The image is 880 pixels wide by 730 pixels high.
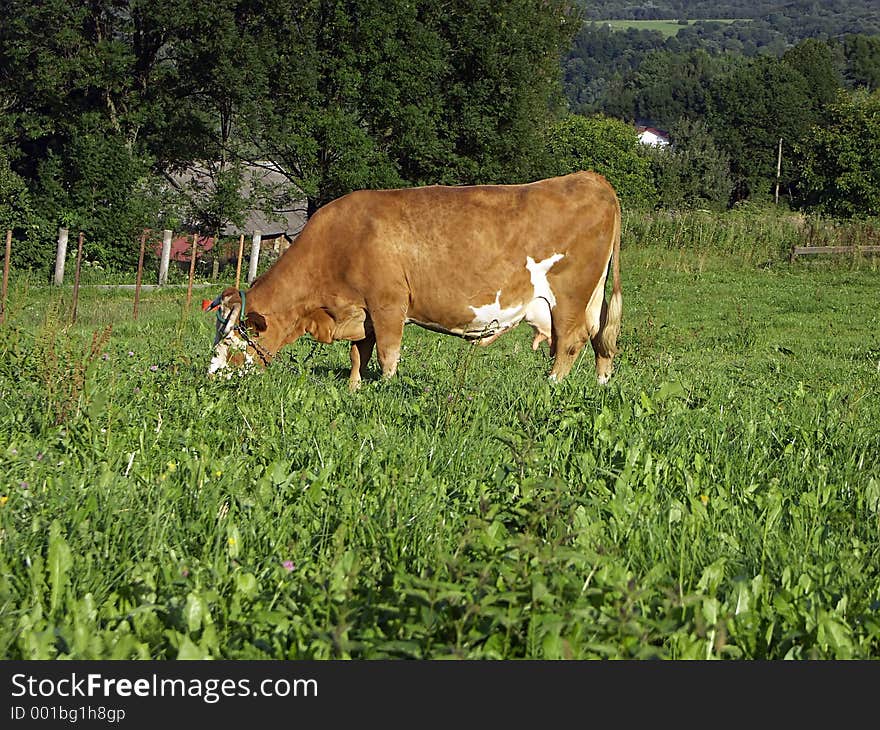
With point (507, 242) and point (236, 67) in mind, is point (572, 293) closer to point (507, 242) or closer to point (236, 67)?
point (507, 242)

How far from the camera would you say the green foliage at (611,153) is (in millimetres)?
74625

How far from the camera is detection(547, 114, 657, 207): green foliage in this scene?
74625 mm

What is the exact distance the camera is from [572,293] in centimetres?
884

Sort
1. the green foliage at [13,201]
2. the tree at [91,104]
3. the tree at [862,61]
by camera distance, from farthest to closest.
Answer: the tree at [862,61]
the green foliage at [13,201]
the tree at [91,104]

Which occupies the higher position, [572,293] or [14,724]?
[572,293]

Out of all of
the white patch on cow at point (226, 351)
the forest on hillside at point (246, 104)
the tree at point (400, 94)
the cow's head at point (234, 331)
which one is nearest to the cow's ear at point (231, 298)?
the cow's head at point (234, 331)

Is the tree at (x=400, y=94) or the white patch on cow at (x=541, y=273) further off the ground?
the tree at (x=400, y=94)

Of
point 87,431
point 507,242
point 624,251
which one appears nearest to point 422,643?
point 87,431

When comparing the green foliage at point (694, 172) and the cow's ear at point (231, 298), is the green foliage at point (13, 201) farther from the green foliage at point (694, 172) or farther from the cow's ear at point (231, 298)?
the green foliage at point (694, 172)

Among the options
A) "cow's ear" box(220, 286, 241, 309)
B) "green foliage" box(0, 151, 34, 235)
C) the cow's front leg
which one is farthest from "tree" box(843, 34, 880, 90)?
"cow's ear" box(220, 286, 241, 309)

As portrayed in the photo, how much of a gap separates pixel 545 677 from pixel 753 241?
88.2ft

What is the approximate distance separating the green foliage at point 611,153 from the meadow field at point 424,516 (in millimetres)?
68817

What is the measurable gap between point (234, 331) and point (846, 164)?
61.2 metres

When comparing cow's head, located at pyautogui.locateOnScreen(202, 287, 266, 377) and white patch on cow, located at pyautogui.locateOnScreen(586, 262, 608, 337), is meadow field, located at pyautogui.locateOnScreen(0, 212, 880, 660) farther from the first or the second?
white patch on cow, located at pyautogui.locateOnScreen(586, 262, 608, 337)
